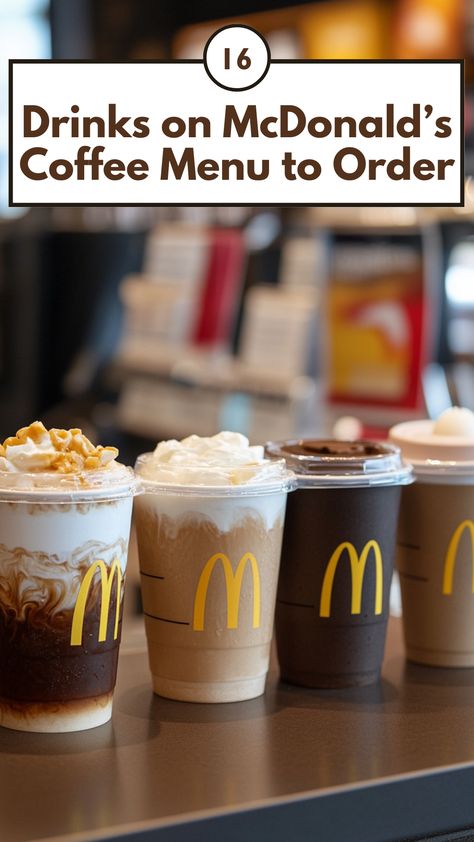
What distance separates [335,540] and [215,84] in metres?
0.63

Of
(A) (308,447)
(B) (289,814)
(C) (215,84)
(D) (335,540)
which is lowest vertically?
(B) (289,814)

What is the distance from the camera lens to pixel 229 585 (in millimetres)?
1532

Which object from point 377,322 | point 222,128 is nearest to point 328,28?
point 377,322

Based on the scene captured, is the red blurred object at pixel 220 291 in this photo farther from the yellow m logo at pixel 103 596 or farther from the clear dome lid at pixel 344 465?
the yellow m logo at pixel 103 596

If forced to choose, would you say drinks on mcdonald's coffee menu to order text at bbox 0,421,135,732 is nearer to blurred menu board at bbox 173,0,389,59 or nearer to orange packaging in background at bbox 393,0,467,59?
orange packaging in background at bbox 393,0,467,59

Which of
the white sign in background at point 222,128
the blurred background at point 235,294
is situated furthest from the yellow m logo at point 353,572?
the blurred background at point 235,294

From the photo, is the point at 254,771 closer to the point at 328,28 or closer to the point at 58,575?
the point at 58,575

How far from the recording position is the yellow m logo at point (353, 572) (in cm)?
161

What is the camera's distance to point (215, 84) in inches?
63.8

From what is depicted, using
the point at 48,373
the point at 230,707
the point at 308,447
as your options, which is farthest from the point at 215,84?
the point at 48,373

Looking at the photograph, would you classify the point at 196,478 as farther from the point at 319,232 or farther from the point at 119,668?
the point at 319,232

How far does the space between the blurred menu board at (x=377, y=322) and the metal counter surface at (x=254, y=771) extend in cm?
268

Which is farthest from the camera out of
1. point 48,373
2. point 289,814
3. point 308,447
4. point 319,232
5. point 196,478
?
point 48,373

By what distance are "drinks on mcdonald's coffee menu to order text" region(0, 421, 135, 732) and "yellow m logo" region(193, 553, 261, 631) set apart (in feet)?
0.38
